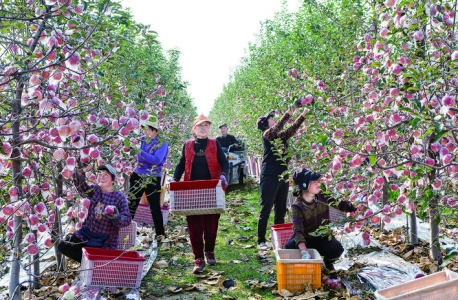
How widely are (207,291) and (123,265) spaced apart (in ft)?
3.15

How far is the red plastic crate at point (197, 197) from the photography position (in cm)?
578

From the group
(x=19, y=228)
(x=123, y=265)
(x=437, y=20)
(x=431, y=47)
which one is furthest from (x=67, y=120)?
(x=431, y=47)

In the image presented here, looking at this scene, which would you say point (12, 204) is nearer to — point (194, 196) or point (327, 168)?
point (194, 196)

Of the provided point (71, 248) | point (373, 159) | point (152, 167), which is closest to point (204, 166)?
point (152, 167)

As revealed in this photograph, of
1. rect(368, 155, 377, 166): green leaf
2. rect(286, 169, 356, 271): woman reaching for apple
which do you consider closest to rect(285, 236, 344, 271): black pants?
rect(286, 169, 356, 271): woman reaching for apple

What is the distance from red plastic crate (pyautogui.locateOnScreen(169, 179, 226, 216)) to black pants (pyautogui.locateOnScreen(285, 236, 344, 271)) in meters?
0.94

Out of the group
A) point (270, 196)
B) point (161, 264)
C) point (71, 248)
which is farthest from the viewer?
point (270, 196)

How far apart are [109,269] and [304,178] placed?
84.4 inches

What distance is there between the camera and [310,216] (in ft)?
17.8

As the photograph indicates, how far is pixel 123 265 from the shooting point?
16.0 feet

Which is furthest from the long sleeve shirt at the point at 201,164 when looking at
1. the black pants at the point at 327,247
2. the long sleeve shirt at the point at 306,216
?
the black pants at the point at 327,247

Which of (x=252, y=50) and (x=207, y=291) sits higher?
(x=252, y=50)

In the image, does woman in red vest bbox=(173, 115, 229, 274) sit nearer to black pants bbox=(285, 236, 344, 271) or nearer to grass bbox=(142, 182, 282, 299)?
Result: grass bbox=(142, 182, 282, 299)

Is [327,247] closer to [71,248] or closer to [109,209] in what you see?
[109,209]
